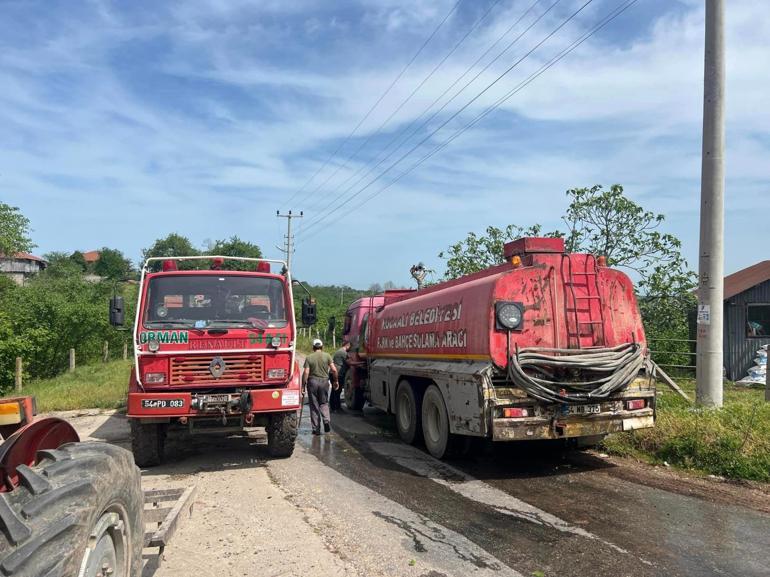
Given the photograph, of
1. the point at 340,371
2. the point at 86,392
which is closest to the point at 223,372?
the point at 340,371

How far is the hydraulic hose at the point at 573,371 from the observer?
7.15 meters

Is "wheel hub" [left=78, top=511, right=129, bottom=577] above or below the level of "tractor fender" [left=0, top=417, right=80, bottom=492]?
below

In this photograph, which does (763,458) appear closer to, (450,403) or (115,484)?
(450,403)

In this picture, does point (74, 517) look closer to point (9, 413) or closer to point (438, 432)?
point (9, 413)

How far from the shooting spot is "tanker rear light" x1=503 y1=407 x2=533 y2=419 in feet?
23.2

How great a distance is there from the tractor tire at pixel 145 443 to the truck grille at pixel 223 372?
77 cm

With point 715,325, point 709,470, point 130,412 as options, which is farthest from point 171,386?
point 715,325

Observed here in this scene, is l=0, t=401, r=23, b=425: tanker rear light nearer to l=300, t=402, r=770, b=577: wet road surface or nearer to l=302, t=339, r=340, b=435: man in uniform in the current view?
l=300, t=402, r=770, b=577: wet road surface

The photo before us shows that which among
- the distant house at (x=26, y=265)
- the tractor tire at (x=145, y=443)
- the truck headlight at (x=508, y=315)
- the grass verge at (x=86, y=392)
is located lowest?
the grass verge at (x=86, y=392)

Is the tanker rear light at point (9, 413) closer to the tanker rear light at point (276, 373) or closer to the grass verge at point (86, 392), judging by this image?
the tanker rear light at point (276, 373)

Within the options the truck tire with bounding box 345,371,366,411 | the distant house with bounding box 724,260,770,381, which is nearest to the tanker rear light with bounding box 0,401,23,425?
the truck tire with bounding box 345,371,366,411

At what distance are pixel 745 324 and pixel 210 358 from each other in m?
16.3

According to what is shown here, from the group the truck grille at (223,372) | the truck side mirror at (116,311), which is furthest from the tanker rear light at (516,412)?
the truck side mirror at (116,311)

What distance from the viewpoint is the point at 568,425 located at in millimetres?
7266
